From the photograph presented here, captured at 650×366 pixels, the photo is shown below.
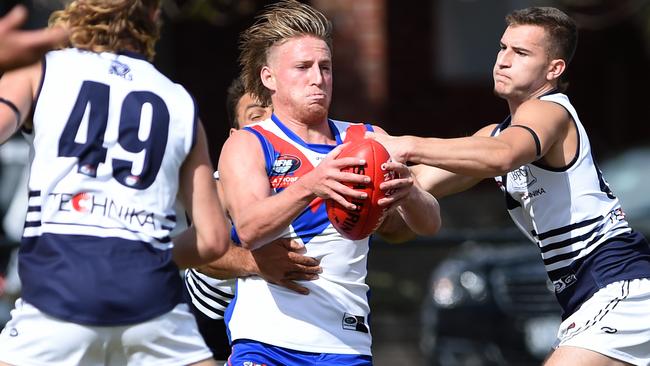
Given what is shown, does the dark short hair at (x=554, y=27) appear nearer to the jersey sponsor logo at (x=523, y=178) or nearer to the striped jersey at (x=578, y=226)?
the striped jersey at (x=578, y=226)

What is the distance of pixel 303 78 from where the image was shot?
523 centimetres

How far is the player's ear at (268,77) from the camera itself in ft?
17.6

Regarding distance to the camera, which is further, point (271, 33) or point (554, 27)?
point (554, 27)

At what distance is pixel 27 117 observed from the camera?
427cm

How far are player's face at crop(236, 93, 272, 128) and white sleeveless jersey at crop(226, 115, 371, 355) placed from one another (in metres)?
0.49

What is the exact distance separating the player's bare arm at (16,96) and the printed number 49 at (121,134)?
0.15m

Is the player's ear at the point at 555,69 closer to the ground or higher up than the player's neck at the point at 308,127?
higher up

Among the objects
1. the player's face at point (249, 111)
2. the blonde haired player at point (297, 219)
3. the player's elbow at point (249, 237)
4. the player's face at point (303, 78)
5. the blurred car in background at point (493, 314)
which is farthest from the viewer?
the blurred car in background at point (493, 314)

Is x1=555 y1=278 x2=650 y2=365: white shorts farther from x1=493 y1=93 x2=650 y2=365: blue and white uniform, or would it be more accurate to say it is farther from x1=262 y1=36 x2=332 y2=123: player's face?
x1=262 y1=36 x2=332 y2=123: player's face

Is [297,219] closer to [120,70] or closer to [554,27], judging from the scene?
[120,70]

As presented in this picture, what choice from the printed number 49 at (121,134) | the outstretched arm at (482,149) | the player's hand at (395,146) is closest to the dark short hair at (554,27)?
the outstretched arm at (482,149)

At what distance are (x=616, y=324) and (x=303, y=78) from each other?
5.55 feet

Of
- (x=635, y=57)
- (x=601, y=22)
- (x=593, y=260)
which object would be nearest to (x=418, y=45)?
(x=601, y=22)

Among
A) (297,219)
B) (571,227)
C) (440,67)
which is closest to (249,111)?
(297,219)
